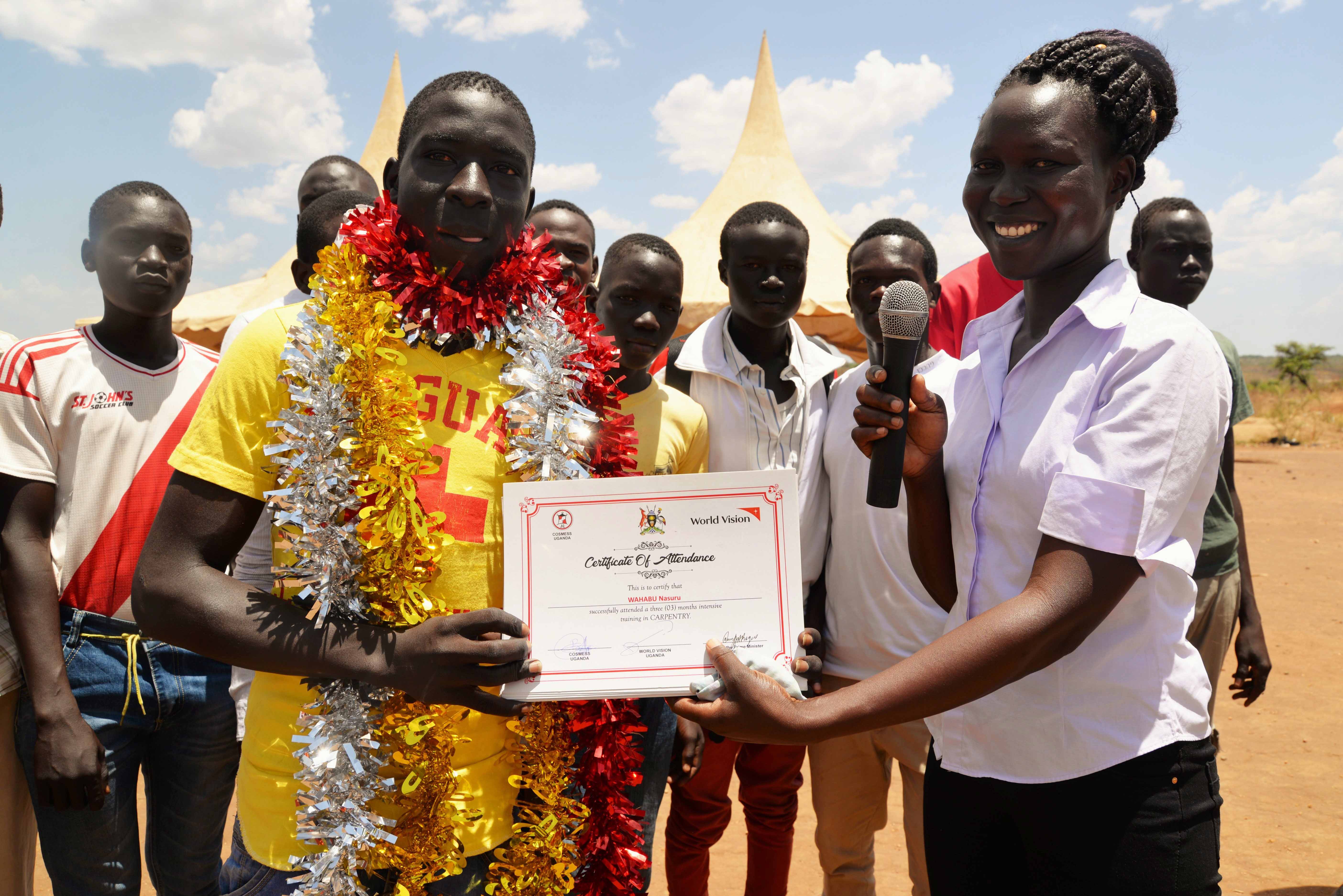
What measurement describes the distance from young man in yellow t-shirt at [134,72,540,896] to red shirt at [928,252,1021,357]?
2.25 meters

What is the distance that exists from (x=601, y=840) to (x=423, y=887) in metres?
0.44

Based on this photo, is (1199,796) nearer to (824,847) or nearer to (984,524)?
(984,524)

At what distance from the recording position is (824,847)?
10.4ft

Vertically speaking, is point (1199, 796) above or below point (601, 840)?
above

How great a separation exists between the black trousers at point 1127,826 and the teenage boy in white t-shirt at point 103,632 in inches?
89.7

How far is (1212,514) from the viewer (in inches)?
158

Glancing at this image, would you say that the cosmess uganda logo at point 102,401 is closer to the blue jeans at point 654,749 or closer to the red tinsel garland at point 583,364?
the red tinsel garland at point 583,364

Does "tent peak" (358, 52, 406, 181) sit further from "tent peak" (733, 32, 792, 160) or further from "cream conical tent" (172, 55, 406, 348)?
"tent peak" (733, 32, 792, 160)

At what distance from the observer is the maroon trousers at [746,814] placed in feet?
10.5

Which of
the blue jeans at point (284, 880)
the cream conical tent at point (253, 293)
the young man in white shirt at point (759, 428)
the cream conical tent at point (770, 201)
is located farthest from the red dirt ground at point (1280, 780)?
the cream conical tent at point (253, 293)

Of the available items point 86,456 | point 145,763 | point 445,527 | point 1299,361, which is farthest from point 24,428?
point 1299,361

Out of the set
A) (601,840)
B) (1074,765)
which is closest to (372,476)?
(601,840)
